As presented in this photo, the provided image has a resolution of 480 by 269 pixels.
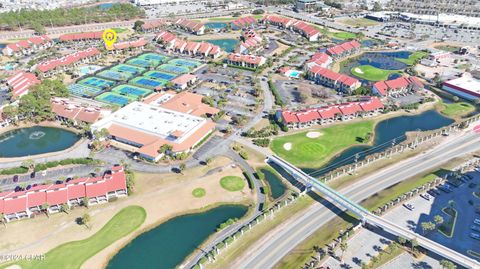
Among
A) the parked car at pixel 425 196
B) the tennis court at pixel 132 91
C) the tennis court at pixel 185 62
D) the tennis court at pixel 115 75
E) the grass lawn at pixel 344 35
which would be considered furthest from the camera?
the grass lawn at pixel 344 35

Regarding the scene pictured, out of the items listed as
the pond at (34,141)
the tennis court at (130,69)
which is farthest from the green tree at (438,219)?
the tennis court at (130,69)

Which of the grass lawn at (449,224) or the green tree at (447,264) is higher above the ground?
the green tree at (447,264)

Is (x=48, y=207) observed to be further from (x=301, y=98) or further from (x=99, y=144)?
(x=301, y=98)

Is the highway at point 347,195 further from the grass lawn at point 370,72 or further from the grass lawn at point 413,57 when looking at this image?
the grass lawn at point 413,57

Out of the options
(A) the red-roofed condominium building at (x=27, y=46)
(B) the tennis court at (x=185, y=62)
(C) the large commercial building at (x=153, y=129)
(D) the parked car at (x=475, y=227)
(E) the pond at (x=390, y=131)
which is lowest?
(D) the parked car at (x=475, y=227)

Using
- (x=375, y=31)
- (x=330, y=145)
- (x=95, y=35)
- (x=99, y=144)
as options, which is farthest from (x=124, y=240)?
(x=375, y=31)

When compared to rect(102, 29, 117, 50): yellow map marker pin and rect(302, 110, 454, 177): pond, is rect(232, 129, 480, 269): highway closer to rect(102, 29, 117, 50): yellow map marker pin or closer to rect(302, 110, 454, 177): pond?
rect(302, 110, 454, 177): pond
